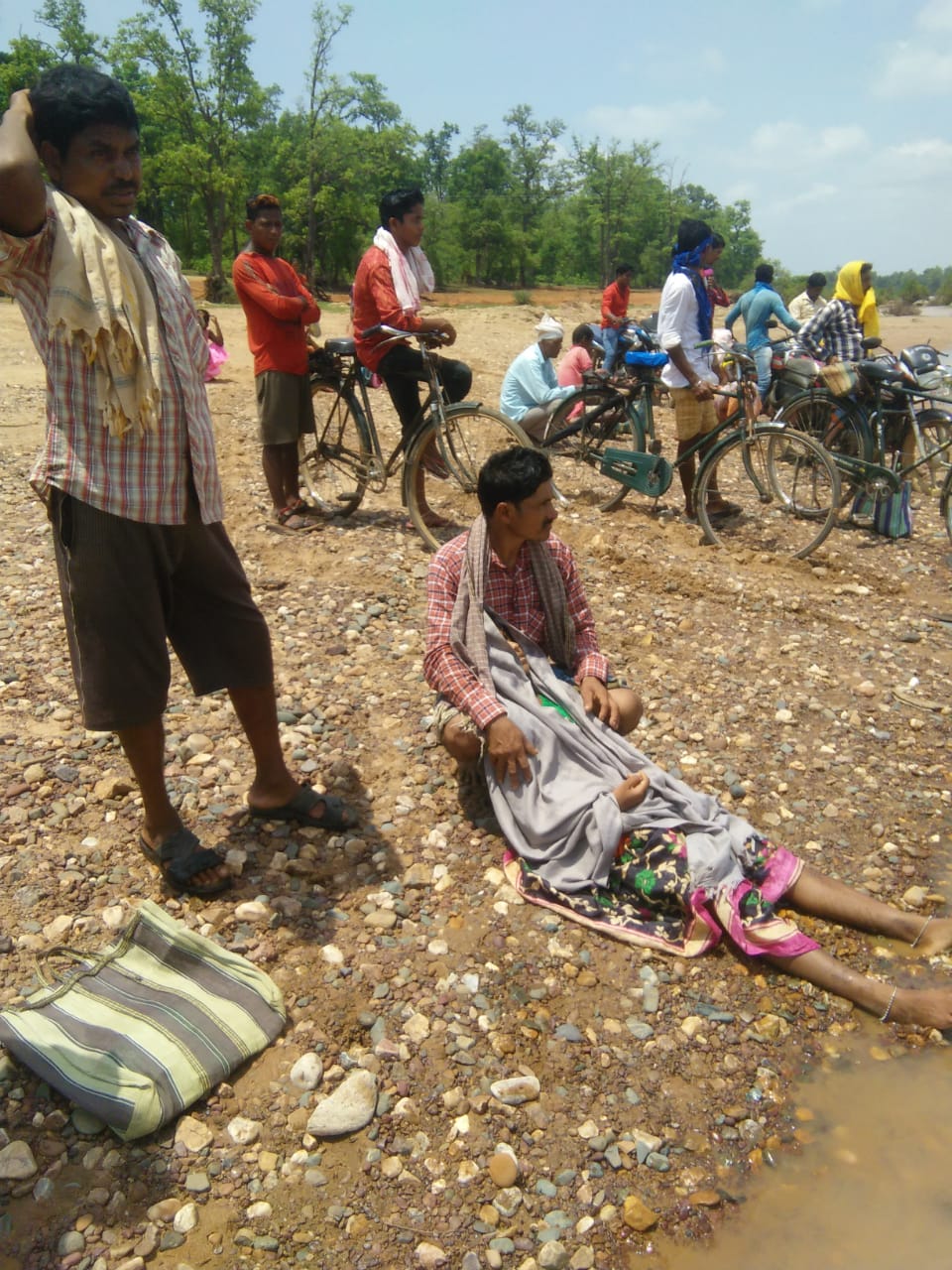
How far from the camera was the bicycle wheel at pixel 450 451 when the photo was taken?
528 cm

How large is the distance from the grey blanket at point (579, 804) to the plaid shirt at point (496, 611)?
0.12 metres

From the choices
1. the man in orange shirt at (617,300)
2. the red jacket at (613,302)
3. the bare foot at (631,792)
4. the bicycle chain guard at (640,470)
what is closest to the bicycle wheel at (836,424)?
the bicycle chain guard at (640,470)

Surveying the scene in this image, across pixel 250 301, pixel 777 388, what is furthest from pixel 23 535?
pixel 777 388

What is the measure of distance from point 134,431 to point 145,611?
0.48 metres

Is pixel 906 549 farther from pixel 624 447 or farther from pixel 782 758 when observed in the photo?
pixel 782 758

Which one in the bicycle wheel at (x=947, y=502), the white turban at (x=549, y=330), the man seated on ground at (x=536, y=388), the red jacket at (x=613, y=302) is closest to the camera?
the bicycle wheel at (x=947, y=502)

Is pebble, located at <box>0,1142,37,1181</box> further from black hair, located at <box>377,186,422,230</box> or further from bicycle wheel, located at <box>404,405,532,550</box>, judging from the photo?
black hair, located at <box>377,186,422,230</box>

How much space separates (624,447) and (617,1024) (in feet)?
18.1

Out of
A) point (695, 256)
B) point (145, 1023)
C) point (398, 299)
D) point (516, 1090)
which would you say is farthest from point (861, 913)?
point (695, 256)

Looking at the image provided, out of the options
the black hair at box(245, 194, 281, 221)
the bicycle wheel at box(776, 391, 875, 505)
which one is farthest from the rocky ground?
the black hair at box(245, 194, 281, 221)

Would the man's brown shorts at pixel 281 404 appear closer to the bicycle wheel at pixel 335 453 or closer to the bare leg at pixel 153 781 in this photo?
the bicycle wheel at pixel 335 453

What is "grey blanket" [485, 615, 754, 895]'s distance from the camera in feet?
8.75

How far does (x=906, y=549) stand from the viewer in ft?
20.7

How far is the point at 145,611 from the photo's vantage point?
2.45 m
